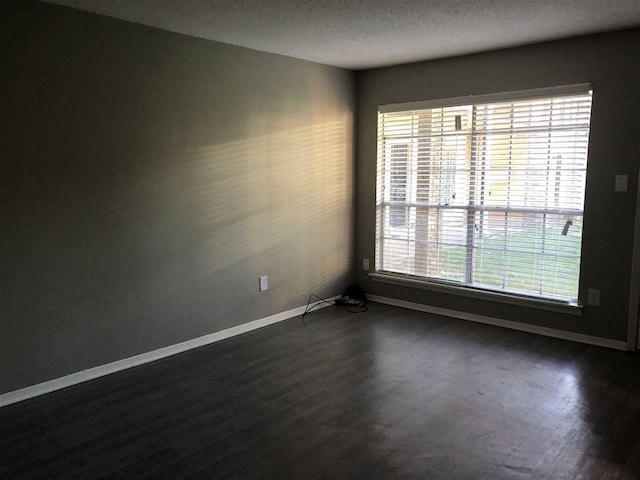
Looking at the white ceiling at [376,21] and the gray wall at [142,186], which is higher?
the white ceiling at [376,21]

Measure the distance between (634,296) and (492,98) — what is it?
5.95 ft

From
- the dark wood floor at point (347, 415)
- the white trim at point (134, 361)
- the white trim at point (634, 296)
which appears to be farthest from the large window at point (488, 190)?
the white trim at point (134, 361)

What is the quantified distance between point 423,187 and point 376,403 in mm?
2404

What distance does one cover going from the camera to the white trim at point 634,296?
3.64 m

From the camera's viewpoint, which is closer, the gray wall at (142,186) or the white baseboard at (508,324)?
the gray wall at (142,186)

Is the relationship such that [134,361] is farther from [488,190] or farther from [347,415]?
[488,190]

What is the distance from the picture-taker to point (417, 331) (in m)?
4.20

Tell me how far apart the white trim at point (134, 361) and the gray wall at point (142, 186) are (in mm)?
45

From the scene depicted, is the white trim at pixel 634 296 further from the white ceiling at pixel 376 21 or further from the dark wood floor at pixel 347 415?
the white ceiling at pixel 376 21

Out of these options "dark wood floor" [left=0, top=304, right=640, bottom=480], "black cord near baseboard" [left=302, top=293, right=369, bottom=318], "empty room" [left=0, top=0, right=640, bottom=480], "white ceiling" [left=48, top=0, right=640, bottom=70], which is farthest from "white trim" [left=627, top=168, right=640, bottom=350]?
"black cord near baseboard" [left=302, top=293, right=369, bottom=318]

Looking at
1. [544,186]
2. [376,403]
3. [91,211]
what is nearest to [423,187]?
[544,186]

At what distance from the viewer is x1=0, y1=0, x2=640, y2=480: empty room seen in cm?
261

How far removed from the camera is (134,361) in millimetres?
3486

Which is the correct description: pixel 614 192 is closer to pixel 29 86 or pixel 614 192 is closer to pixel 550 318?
pixel 550 318
